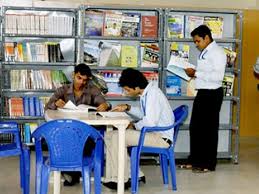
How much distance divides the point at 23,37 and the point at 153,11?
1.63m

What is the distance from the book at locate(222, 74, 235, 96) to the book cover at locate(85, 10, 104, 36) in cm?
162

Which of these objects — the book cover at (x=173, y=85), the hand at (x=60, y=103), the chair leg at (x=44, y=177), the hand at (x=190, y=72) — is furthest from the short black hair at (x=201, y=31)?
the chair leg at (x=44, y=177)

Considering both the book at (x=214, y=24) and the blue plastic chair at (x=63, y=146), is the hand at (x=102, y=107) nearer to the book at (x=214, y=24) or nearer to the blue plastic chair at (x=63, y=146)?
the blue plastic chair at (x=63, y=146)

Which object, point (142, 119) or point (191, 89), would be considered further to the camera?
point (191, 89)

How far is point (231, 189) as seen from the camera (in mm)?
5332

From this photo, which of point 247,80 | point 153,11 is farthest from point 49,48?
point 247,80

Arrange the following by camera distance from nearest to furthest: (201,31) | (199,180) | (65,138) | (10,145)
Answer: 1. (65,138)
2. (10,145)
3. (199,180)
4. (201,31)

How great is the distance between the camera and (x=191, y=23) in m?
6.57

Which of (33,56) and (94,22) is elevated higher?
(94,22)

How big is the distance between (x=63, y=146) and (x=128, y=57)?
8.28 feet

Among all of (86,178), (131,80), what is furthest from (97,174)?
(131,80)

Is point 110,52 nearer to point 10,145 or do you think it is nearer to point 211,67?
point 211,67

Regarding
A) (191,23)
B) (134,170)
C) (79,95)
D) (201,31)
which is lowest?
(134,170)

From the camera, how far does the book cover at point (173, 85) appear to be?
6.53 m
